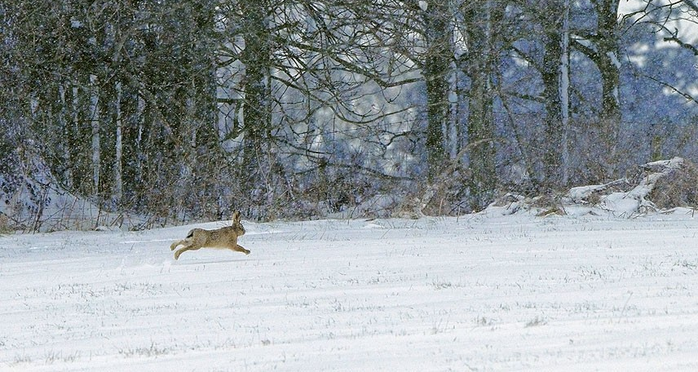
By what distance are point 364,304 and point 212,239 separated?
3.40 m

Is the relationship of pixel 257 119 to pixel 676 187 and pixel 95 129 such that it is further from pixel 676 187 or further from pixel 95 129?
pixel 676 187

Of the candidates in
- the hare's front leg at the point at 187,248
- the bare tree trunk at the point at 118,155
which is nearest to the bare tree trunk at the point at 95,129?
the bare tree trunk at the point at 118,155

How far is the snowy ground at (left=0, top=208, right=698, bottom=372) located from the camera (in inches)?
187

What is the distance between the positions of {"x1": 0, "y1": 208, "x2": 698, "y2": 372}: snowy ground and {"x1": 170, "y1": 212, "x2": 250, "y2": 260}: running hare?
152 mm

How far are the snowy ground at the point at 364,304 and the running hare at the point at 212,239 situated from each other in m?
0.15

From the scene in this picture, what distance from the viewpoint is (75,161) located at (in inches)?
645

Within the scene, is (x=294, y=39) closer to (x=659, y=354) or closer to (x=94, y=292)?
(x=94, y=292)

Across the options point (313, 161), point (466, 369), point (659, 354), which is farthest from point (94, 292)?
point (313, 161)

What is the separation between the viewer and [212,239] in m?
9.66

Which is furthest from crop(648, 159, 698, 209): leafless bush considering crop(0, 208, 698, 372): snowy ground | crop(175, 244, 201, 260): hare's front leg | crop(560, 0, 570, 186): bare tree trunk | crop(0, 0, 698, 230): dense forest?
crop(175, 244, 201, 260): hare's front leg

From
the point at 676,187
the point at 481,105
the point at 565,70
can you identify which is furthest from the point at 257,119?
the point at 565,70

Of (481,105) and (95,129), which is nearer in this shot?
(95,129)

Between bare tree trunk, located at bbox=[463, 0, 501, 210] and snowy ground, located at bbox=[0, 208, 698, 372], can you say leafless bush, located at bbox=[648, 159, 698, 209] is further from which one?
snowy ground, located at bbox=[0, 208, 698, 372]

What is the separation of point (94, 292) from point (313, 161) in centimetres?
1054
